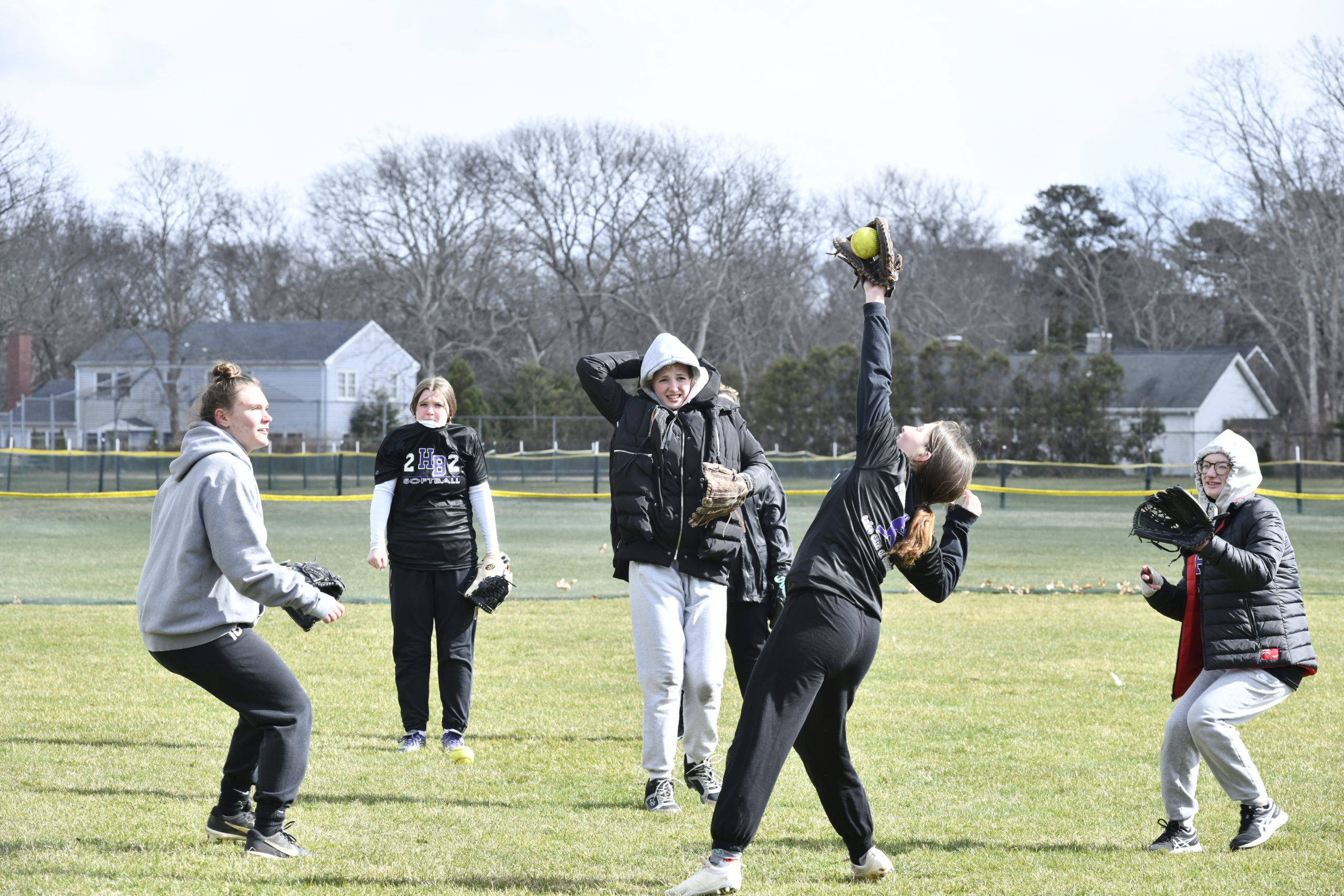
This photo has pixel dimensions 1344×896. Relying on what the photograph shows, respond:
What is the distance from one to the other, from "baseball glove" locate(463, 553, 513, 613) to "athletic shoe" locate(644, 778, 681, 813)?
56.0 inches

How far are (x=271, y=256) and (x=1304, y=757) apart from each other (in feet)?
209

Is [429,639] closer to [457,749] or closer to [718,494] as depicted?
[457,749]

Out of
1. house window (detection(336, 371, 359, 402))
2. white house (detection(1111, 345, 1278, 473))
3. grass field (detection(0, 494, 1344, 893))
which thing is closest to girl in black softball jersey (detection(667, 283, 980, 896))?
grass field (detection(0, 494, 1344, 893))

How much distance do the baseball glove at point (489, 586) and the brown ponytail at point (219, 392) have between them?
2.07 meters

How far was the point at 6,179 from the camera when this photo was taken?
1929 inches

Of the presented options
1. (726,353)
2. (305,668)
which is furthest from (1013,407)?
(305,668)

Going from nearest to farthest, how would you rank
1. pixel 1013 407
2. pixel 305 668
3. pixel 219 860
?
pixel 219 860, pixel 305 668, pixel 1013 407

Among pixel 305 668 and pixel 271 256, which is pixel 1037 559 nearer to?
pixel 305 668

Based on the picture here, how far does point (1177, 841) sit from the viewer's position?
4.89 metres

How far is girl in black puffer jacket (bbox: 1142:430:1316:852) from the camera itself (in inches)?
192

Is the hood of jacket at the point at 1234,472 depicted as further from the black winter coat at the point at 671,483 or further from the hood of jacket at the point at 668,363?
the hood of jacket at the point at 668,363

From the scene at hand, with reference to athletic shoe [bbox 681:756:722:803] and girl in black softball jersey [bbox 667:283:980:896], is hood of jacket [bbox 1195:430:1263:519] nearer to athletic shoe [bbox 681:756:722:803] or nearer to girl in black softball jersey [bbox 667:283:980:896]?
girl in black softball jersey [bbox 667:283:980:896]

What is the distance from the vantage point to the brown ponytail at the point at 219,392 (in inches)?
181

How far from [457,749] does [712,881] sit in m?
2.53
